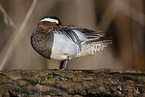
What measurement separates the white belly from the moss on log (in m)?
0.20

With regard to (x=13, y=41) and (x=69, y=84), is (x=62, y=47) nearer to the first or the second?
(x=69, y=84)

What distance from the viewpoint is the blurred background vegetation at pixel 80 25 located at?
7.29 feet

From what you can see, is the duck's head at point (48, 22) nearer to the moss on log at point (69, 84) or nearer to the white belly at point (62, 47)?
the white belly at point (62, 47)

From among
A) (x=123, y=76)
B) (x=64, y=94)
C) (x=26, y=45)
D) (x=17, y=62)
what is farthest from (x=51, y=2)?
(x=64, y=94)

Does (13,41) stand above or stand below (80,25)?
below

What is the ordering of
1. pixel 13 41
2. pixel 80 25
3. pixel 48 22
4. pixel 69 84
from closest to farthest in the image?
pixel 69 84, pixel 48 22, pixel 13 41, pixel 80 25

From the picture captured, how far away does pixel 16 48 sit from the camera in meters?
2.23

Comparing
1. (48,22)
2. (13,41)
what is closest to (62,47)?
(48,22)

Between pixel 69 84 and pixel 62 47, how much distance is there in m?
0.31

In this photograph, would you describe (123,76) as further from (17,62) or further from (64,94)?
(17,62)

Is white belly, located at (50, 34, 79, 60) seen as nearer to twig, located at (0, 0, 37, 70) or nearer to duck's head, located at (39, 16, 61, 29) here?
duck's head, located at (39, 16, 61, 29)

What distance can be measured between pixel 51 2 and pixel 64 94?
4.84ft

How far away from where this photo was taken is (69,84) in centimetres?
108

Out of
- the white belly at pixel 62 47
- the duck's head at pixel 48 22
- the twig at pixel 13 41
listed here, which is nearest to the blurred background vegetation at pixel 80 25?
the twig at pixel 13 41
